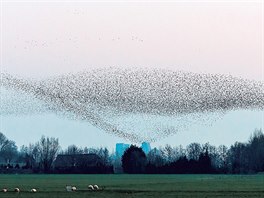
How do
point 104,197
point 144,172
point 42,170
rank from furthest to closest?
point 42,170
point 144,172
point 104,197

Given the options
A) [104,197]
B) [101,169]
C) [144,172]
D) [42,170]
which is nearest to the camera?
[104,197]

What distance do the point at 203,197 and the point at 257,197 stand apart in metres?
3.64

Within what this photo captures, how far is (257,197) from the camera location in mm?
54469

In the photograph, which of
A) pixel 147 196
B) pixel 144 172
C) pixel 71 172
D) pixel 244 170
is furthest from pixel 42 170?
pixel 147 196

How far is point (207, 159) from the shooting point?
570 feet

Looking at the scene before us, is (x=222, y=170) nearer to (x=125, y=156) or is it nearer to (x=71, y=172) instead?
(x=125, y=156)

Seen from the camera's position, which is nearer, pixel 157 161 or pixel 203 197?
pixel 203 197

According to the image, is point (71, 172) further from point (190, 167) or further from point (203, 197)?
point (203, 197)

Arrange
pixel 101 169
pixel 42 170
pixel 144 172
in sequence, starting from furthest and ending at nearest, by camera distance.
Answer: pixel 42 170, pixel 101 169, pixel 144 172

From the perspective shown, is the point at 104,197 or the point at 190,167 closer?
the point at 104,197

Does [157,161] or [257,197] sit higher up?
[157,161]

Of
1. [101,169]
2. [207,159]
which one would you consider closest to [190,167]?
[207,159]

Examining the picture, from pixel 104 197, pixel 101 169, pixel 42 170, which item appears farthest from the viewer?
pixel 42 170

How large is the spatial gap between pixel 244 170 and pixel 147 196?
135229mm
